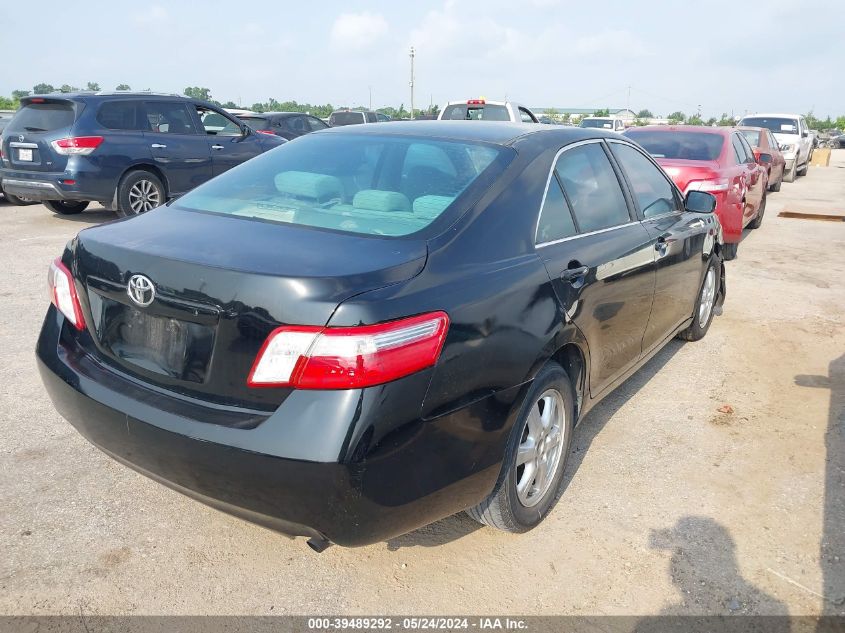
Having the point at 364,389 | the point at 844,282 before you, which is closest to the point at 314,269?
the point at 364,389

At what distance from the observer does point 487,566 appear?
2740 mm

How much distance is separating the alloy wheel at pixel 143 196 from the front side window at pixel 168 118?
76 cm

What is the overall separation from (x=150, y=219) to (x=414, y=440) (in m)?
1.41

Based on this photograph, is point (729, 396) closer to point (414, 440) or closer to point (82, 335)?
point (414, 440)

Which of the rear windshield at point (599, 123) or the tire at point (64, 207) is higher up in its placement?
the rear windshield at point (599, 123)

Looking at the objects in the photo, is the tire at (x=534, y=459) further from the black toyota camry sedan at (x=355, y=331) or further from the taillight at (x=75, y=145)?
the taillight at (x=75, y=145)

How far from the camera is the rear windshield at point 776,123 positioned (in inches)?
786

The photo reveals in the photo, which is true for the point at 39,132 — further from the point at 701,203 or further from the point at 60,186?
the point at 701,203

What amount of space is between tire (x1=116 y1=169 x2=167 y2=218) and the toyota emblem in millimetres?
7621

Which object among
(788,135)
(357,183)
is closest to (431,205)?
(357,183)

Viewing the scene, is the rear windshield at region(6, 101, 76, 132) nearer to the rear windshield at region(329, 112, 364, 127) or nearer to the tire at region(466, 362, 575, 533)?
the tire at region(466, 362, 575, 533)

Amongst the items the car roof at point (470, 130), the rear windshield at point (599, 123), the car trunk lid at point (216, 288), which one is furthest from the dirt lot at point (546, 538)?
the rear windshield at point (599, 123)

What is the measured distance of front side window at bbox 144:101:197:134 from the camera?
9945 millimetres

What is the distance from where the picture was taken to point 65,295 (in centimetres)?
271
